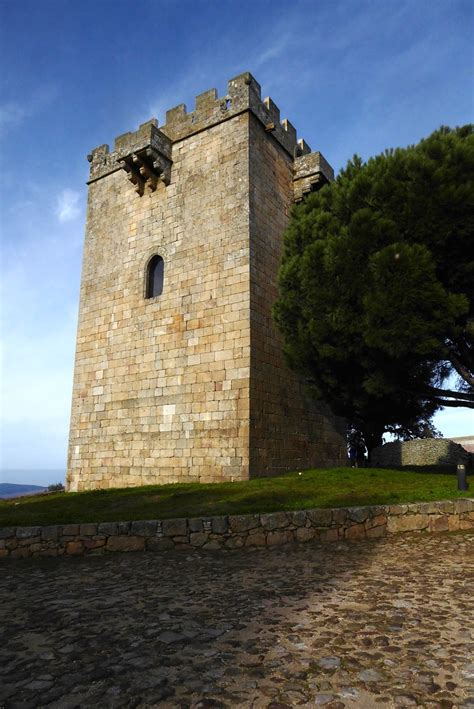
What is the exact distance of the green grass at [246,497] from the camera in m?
8.27

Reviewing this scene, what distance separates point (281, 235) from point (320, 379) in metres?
4.97

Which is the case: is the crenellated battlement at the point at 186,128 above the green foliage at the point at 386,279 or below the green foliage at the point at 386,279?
above

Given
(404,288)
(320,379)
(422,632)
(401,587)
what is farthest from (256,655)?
(320,379)

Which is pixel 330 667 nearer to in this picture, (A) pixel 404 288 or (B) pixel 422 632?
(B) pixel 422 632

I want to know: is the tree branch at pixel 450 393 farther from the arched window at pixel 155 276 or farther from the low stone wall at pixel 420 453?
the low stone wall at pixel 420 453

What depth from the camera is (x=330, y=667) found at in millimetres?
3131

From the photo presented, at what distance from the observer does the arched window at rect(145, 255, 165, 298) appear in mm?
14794

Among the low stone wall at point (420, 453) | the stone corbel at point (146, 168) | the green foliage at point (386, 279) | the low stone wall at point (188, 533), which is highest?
the stone corbel at point (146, 168)

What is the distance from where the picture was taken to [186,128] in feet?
49.9

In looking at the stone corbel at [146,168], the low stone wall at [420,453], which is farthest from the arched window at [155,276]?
the low stone wall at [420,453]

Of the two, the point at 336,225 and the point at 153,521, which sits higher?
the point at 336,225

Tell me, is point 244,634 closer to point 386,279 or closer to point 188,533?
point 188,533

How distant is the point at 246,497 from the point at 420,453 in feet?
55.3

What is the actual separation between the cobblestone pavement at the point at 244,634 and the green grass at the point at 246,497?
1935mm
